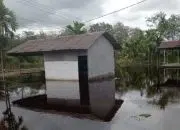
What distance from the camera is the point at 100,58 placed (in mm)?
23047

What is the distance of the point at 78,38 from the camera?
22.9m

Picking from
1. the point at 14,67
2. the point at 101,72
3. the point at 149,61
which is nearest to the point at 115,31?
the point at 149,61

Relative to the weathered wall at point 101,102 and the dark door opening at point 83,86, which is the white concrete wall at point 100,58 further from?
the weathered wall at point 101,102

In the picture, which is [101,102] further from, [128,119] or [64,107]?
[128,119]

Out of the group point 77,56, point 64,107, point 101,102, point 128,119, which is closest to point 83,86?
point 77,56

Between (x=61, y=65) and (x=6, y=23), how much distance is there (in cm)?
2375

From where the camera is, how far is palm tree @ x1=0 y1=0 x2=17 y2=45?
41469 mm

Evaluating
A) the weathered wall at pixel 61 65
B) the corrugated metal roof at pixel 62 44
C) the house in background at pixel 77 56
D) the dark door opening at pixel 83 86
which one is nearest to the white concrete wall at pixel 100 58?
the house in background at pixel 77 56

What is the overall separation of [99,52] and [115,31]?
7178 centimetres

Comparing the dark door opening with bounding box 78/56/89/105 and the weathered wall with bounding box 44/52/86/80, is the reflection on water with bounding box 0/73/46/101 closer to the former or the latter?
the weathered wall with bounding box 44/52/86/80

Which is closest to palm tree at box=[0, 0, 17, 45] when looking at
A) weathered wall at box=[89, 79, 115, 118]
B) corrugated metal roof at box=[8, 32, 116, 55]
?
corrugated metal roof at box=[8, 32, 116, 55]

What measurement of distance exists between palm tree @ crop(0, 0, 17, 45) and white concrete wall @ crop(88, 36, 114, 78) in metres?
23.1

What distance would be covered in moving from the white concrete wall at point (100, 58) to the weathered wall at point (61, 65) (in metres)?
1.28

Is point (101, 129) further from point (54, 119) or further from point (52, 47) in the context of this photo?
point (52, 47)
